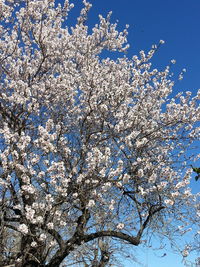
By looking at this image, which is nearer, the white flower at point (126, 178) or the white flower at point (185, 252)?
the white flower at point (126, 178)

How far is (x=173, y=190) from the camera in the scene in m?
7.56

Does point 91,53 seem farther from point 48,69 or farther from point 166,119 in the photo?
point 166,119

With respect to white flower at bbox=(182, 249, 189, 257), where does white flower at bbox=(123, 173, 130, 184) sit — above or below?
above

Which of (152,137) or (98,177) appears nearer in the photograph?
(98,177)

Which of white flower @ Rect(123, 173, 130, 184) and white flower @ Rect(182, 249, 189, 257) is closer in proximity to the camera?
white flower @ Rect(123, 173, 130, 184)

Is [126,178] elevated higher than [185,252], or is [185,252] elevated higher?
[126,178]

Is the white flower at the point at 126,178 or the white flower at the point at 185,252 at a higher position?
the white flower at the point at 126,178

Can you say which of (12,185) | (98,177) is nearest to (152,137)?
(98,177)

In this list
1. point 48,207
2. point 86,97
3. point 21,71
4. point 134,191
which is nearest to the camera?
point 48,207

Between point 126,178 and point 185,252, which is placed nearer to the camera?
point 126,178

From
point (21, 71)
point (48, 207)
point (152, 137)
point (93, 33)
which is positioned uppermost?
point (93, 33)

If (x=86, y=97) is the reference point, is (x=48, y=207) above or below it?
below

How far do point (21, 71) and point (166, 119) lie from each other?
165 inches

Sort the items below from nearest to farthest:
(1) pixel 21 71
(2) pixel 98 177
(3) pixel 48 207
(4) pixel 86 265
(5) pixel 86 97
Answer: (3) pixel 48 207
(2) pixel 98 177
(5) pixel 86 97
(1) pixel 21 71
(4) pixel 86 265
